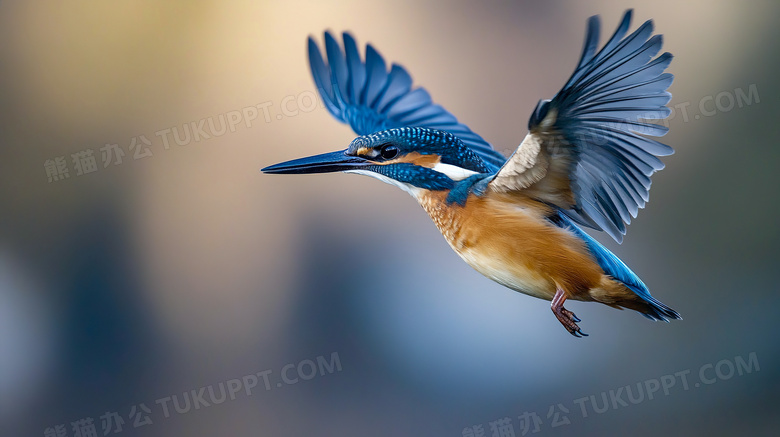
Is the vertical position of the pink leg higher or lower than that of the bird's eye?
lower

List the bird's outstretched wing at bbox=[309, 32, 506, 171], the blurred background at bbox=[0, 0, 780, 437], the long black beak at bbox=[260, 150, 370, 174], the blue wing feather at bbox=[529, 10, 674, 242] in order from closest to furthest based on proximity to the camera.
Answer: the blue wing feather at bbox=[529, 10, 674, 242] → the long black beak at bbox=[260, 150, 370, 174] → the bird's outstretched wing at bbox=[309, 32, 506, 171] → the blurred background at bbox=[0, 0, 780, 437]

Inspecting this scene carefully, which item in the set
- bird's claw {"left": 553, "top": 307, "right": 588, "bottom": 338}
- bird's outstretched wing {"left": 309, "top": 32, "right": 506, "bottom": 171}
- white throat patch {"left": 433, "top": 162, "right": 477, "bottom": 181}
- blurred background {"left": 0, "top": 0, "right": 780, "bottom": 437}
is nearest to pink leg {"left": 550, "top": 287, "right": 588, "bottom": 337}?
bird's claw {"left": 553, "top": 307, "right": 588, "bottom": 338}

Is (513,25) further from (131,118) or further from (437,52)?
(131,118)

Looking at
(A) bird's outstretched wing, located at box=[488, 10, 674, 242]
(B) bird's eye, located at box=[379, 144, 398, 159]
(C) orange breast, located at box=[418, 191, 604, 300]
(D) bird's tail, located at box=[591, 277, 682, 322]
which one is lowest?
(D) bird's tail, located at box=[591, 277, 682, 322]

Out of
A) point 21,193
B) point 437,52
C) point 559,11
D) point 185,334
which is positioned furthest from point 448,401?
point 21,193

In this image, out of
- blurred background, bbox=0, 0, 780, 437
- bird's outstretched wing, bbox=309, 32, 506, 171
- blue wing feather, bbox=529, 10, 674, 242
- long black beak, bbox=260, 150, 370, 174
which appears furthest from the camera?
blurred background, bbox=0, 0, 780, 437

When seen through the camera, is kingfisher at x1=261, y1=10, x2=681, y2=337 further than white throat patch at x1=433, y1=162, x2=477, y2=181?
No

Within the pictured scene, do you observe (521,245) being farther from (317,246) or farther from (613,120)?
(317,246)

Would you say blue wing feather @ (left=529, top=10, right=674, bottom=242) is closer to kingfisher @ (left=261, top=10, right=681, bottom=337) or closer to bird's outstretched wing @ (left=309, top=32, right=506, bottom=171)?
kingfisher @ (left=261, top=10, right=681, bottom=337)
